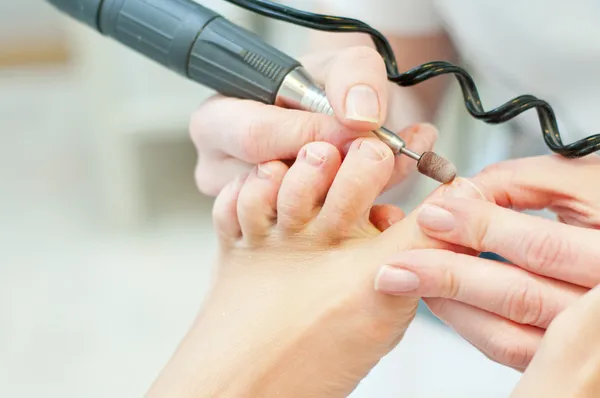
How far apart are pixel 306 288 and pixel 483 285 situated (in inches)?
5.2

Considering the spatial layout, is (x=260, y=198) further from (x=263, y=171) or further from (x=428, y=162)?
(x=428, y=162)

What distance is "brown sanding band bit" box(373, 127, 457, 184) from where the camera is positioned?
1.43ft

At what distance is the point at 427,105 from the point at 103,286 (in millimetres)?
912

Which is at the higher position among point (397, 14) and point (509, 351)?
point (397, 14)

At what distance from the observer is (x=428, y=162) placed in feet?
1.43

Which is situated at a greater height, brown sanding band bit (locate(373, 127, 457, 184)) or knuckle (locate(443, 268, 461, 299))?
brown sanding band bit (locate(373, 127, 457, 184))

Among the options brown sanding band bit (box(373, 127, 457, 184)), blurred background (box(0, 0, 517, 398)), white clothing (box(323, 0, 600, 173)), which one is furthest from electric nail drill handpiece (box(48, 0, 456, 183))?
blurred background (box(0, 0, 517, 398))

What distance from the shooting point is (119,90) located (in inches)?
58.8

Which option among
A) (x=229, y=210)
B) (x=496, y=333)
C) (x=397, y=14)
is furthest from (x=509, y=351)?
(x=397, y=14)

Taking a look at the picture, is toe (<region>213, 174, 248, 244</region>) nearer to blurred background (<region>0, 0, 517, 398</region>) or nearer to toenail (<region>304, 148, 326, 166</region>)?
toenail (<region>304, 148, 326, 166</region>)

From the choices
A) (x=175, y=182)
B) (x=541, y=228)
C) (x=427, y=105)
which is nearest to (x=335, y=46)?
(x=427, y=105)

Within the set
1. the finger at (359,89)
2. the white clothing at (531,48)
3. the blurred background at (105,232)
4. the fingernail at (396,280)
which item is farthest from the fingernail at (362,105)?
the blurred background at (105,232)

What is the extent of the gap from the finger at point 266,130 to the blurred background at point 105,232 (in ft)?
1.35

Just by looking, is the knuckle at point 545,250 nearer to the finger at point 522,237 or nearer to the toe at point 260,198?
the finger at point 522,237
